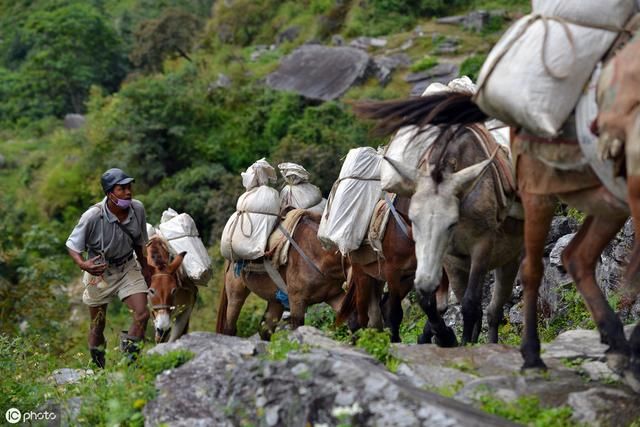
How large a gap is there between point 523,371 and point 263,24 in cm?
4735

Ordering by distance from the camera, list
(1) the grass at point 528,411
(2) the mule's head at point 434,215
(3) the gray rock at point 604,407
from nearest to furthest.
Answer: (1) the grass at point 528,411 < (3) the gray rock at point 604,407 < (2) the mule's head at point 434,215

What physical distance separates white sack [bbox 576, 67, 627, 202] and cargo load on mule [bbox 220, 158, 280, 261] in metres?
6.22

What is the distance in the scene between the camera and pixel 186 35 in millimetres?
53812

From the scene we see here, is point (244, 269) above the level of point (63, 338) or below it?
above

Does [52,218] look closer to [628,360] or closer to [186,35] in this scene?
[186,35]

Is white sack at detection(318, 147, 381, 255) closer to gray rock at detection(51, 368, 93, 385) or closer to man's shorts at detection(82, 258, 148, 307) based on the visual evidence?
man's shorts at detection(82, 258, 148, 307)

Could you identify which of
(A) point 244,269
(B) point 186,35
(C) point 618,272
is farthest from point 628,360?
(B) point 186,35

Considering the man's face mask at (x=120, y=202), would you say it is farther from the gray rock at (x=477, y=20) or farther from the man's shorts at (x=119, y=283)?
the gray rock at (x=477, y=20)

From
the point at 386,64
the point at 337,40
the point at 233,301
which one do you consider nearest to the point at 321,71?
the point at 386,64

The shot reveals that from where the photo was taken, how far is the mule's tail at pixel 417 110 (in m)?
8.22

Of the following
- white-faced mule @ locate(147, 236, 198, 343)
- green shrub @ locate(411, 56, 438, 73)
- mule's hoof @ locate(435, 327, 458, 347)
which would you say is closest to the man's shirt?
white-faced mule @ locate(147, 236, 198, 343)

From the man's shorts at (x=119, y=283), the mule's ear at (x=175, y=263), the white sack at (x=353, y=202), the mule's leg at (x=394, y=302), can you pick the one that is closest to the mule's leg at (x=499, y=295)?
the mule's leg at (x=394, y=302)

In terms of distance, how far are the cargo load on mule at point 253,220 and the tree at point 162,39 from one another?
133 feet

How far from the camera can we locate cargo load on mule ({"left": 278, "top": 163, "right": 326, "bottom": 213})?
13.1 meters
